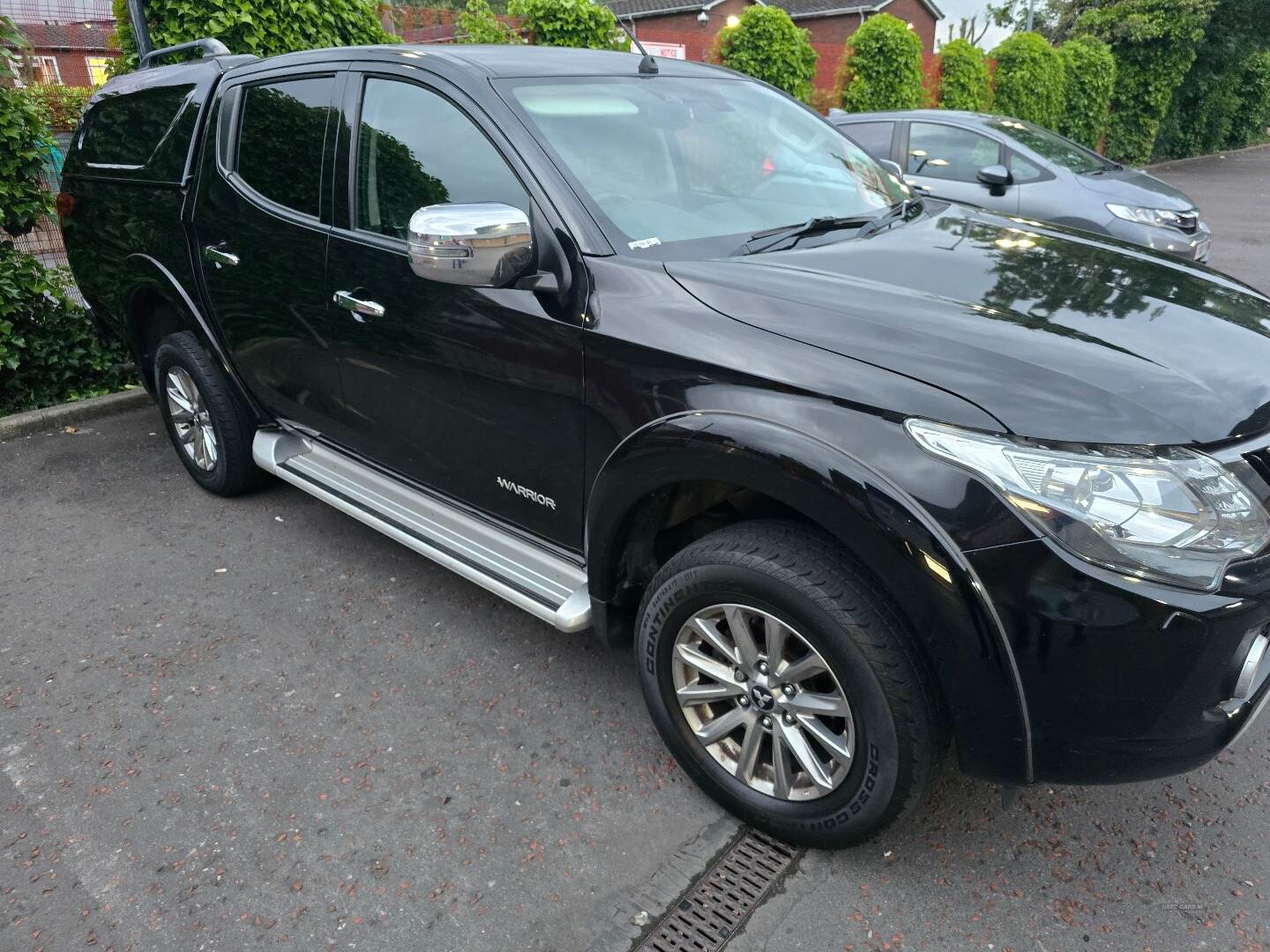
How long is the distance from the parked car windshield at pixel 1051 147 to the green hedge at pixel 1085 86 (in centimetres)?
1090

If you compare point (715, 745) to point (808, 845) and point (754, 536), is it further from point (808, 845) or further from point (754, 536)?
point (754, 536)

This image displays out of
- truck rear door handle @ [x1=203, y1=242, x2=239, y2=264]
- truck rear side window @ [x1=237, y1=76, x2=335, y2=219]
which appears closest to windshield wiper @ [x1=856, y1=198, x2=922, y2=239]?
truck rear side window @ [x1=237, y1=76, x2=335, y2=219]

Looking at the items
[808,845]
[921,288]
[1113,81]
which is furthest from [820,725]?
[1113,81]

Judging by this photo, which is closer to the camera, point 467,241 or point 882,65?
point 467,241

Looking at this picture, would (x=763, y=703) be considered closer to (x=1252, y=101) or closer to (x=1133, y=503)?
(x=1133, y=503)

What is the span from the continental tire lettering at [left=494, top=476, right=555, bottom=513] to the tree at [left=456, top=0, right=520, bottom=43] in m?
6.54

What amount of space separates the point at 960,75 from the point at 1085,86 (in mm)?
4212

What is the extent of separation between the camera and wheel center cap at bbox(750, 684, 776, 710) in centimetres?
224

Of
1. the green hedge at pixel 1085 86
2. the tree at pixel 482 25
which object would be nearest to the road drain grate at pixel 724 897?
the tree at pixel 482 25

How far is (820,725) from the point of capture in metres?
2.17

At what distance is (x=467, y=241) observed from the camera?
7.39 feet

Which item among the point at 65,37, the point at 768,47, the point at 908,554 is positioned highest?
the point at 65,37

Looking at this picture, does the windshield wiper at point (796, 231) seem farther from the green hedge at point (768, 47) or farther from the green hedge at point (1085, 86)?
the green hedge at point (1085, 86)

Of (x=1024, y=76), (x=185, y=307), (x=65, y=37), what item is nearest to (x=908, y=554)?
(x=185, y=307)
